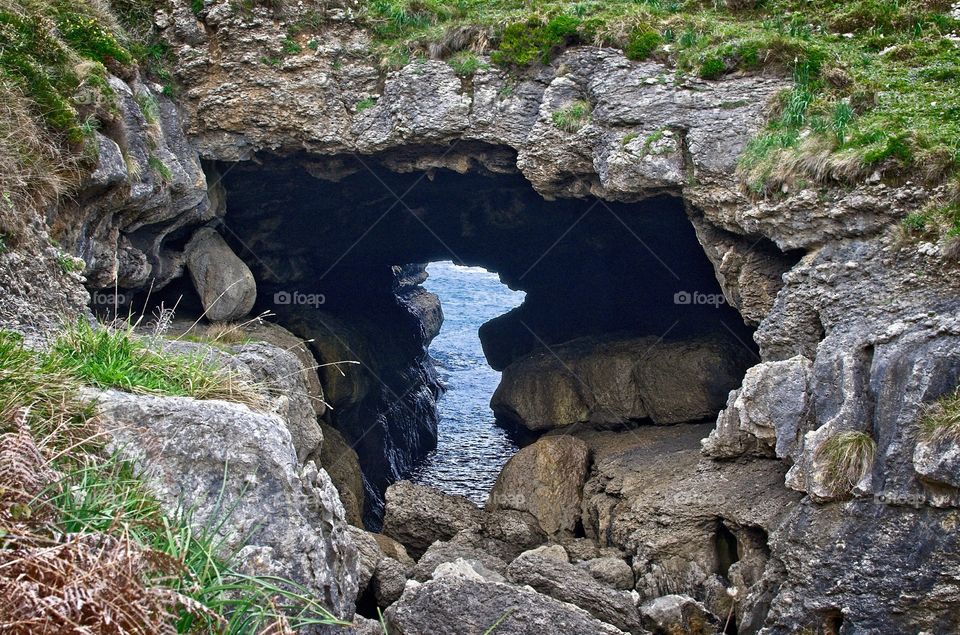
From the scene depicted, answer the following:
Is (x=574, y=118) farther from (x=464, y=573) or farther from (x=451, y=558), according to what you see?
(x=464, y=573)

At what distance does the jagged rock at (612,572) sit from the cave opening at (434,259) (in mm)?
4758

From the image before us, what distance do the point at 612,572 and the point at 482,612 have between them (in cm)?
221

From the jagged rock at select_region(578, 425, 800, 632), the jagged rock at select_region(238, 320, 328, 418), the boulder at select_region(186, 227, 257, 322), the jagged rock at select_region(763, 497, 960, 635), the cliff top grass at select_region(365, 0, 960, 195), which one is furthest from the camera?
the boulder at select_region(186, 227, 257, 322)

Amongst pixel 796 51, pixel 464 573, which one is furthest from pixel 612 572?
pixel 796 51

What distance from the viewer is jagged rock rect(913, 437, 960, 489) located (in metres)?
6.24

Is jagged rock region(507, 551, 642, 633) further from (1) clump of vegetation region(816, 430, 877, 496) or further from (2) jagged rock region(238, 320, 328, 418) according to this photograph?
(2) jagged rock region(238, 320, 328, 418)

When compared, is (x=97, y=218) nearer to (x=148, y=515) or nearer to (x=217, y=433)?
(x=217, y=433)

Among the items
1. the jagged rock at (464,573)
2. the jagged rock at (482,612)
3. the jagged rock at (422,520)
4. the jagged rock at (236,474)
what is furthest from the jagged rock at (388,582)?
the jagged rock at (236,474)

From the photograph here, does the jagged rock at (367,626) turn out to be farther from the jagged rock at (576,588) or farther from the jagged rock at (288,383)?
the jagged rock at (288,383)

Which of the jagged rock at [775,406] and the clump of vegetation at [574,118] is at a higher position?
the clump of vegetation at [574,118]

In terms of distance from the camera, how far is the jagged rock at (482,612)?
282 inches

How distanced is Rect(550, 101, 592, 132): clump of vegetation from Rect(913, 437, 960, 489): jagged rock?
5.91 m

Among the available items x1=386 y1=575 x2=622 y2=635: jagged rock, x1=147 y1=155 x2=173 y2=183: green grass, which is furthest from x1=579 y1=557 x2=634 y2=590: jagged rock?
x1=147 y1=155 x2=173 y2=183: green grass

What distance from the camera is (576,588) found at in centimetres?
814
